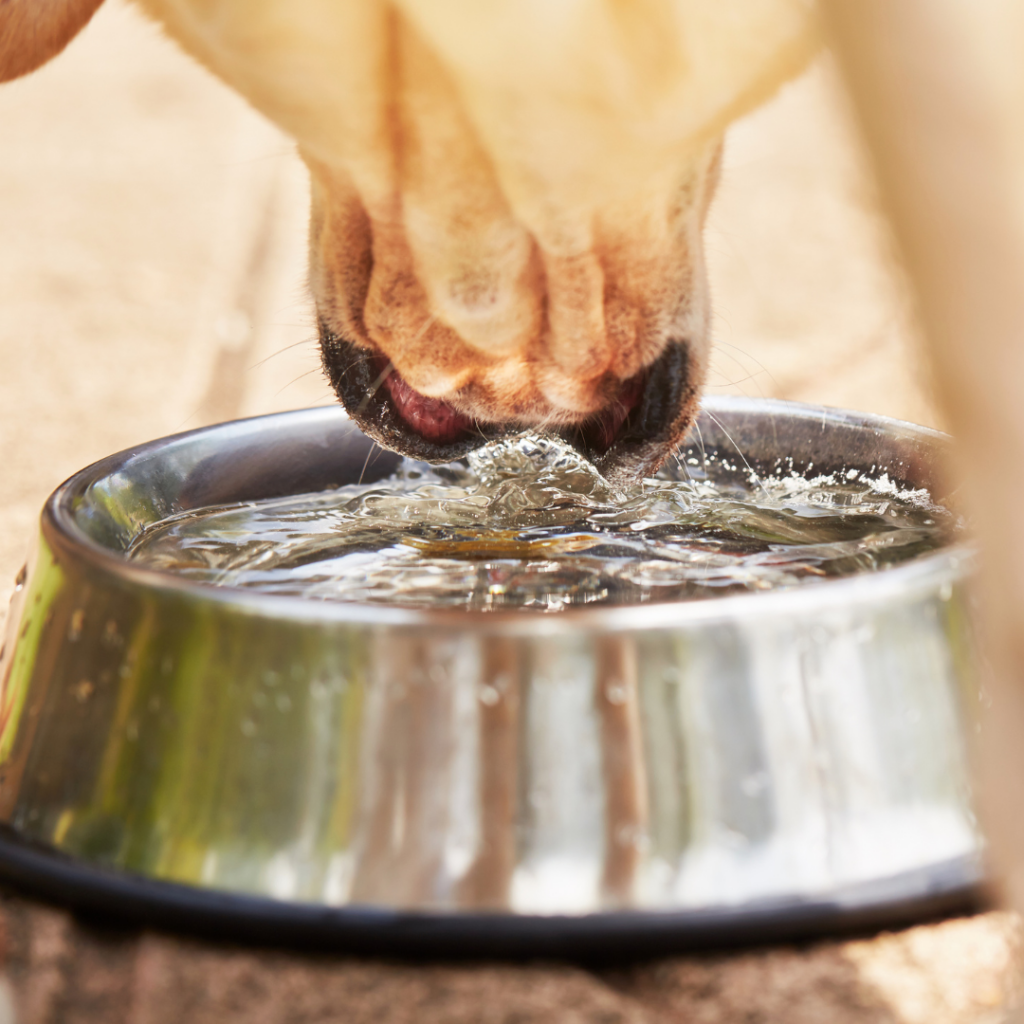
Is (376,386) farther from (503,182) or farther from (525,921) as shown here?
(525,921)

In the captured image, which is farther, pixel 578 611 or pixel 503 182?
pixel 503 182

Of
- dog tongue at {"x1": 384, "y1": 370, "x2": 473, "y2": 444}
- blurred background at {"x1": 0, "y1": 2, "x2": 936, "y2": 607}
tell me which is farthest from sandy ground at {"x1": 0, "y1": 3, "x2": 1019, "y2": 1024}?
dog tongue at {"x1": 384, "y1": 370, "x2": 473, "y2": 444}

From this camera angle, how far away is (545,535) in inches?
43.9

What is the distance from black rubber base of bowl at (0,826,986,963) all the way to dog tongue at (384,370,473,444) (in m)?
0.46

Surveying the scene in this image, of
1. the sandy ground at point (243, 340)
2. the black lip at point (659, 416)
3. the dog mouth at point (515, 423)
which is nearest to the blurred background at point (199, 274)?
the sandy ground at point (243, 340)

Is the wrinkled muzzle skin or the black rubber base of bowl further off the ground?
the wrinkled muzzle skin

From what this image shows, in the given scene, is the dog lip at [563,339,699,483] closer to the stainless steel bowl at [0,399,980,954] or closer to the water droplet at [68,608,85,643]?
the stainless steel bowl at [0,399,980,954]

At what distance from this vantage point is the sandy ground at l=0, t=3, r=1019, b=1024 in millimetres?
710

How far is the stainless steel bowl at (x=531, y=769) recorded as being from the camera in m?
0.72

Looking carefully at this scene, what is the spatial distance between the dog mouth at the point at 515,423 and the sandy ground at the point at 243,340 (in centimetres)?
9

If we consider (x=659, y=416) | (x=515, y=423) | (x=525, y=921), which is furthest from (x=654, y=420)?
(x=525, y=921)

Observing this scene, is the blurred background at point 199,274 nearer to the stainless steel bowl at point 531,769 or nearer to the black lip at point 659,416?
the black lip at point 659,416

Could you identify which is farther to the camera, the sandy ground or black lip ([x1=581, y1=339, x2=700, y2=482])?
black lip ([x1=581, y1=339, x2=700, y2=482])

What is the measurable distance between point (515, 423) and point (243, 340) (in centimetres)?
171
